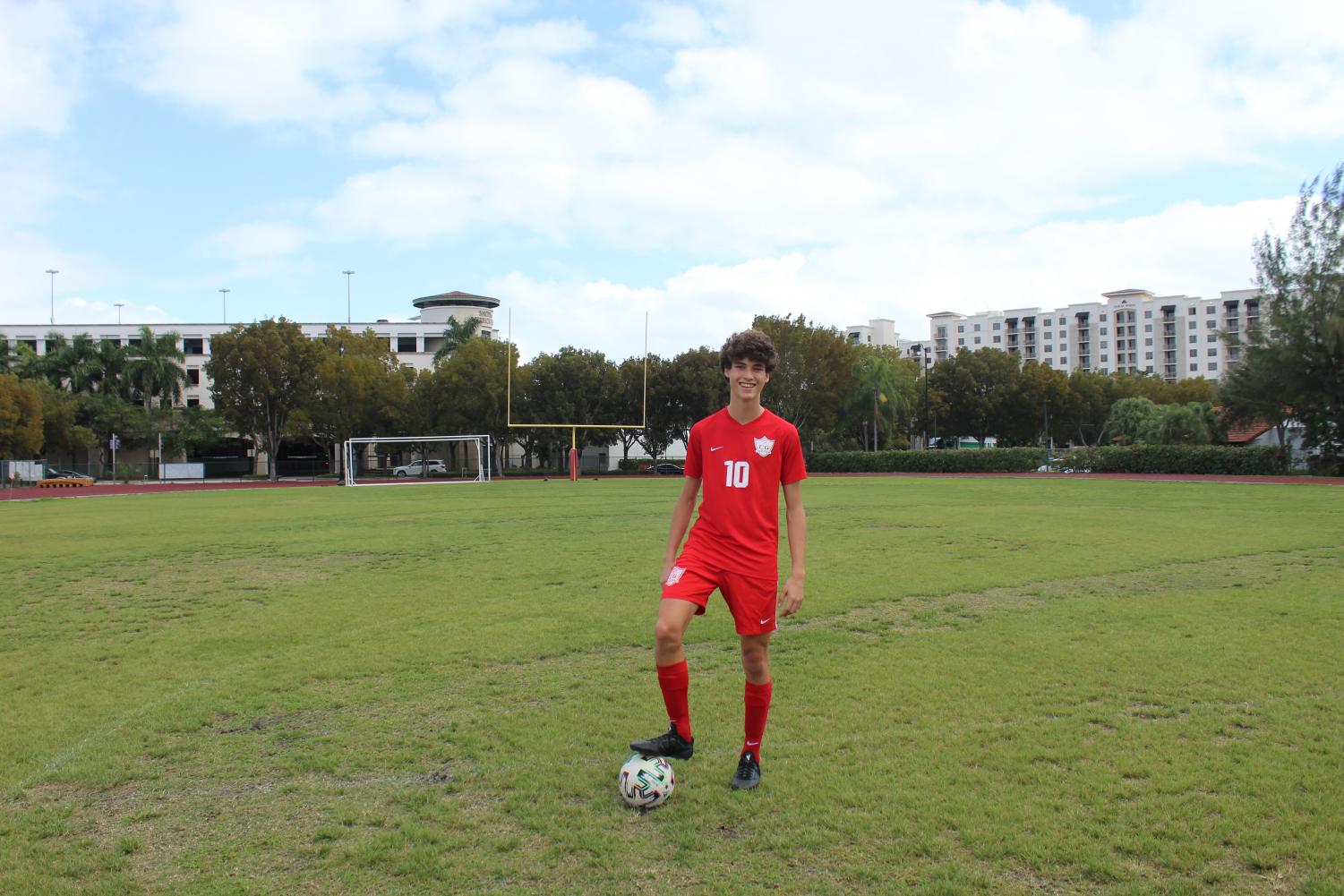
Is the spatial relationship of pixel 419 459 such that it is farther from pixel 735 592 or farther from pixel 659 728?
pixel 735 592

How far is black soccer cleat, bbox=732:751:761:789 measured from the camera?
14.1 feet

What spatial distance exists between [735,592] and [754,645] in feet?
0.96

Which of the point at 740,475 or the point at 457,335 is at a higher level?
the point at 457,335

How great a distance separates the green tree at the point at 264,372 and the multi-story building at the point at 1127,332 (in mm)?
108877

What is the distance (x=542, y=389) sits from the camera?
56.5 metres

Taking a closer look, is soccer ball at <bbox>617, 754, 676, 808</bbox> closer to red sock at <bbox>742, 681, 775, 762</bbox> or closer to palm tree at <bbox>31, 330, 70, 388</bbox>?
red sock at <bbox>742, 681, 775, 762</bbox>

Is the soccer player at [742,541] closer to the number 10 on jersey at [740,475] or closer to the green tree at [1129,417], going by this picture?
the number 10 on jersey at [740,475]

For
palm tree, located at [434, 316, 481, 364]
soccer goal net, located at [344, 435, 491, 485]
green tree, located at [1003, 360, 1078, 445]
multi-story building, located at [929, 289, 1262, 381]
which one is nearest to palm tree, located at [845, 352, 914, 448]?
green tree, located at [1003, 360, 1078, 445]

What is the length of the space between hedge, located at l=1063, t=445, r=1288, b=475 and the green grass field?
3148cm

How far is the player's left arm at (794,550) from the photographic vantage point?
177 inches

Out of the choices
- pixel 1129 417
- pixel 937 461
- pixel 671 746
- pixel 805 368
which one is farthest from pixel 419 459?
pixel 671 746

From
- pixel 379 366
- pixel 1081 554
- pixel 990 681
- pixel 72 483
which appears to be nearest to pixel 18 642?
pixel 990 681

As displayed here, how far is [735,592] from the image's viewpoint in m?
4.45

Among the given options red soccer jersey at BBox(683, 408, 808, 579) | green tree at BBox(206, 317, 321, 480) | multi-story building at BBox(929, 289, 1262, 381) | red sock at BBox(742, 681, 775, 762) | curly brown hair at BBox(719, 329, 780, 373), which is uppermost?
multi-story building at BBox(929, 289, 1262, 381)
